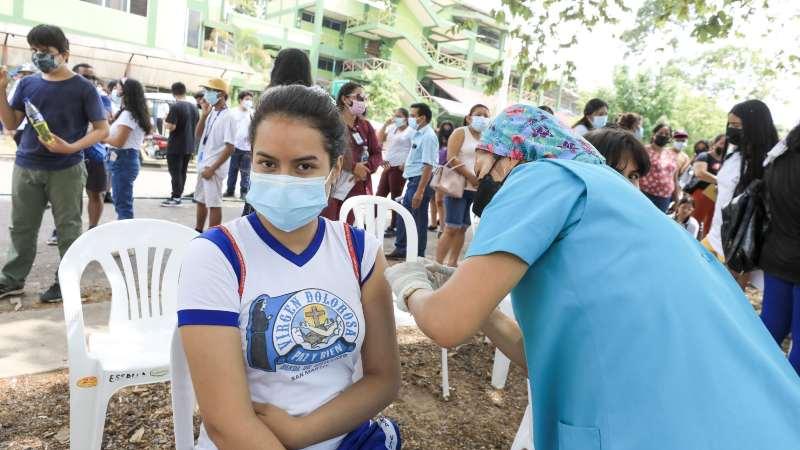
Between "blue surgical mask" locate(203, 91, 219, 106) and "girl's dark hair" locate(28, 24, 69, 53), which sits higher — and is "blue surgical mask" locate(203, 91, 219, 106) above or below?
below

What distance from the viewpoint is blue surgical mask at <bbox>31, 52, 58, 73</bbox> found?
10.7ft

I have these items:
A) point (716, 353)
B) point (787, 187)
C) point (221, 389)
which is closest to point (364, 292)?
point (221, 389)

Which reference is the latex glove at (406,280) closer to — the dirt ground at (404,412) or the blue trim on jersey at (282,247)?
the blue trim on jersey at (282,247)

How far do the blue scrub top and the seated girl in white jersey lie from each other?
50cm

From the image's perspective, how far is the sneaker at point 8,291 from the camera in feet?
11.3

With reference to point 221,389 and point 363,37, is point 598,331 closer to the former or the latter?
point 221,389

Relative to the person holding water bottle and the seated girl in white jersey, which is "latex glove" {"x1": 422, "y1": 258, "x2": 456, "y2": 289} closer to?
the seated girl in white jersey

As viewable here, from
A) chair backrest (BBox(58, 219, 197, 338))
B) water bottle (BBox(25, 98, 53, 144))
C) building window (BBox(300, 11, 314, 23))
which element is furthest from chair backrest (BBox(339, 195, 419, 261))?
building window (BBox(300, 11, 314, 23))

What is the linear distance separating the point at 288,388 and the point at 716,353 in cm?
94

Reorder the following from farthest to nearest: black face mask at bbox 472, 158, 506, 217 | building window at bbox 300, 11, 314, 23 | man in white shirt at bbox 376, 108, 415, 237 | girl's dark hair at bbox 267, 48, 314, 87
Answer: building window at bbox 300, 11, 314, 23 → man in white shirt at bbox 376, 108, 415, 237 → girl's dark hair at bbox 267, 48, 314, 87 → black face mask at bbox 472, 158, 506, 217

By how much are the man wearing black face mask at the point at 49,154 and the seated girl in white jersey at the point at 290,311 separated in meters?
2.68

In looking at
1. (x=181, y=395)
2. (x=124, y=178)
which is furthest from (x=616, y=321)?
(x=124, y=178)

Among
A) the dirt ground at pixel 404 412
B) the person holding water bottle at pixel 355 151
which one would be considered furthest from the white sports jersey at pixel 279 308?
the person holding water bottle at pixel 355 151

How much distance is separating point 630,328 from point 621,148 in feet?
3.14
